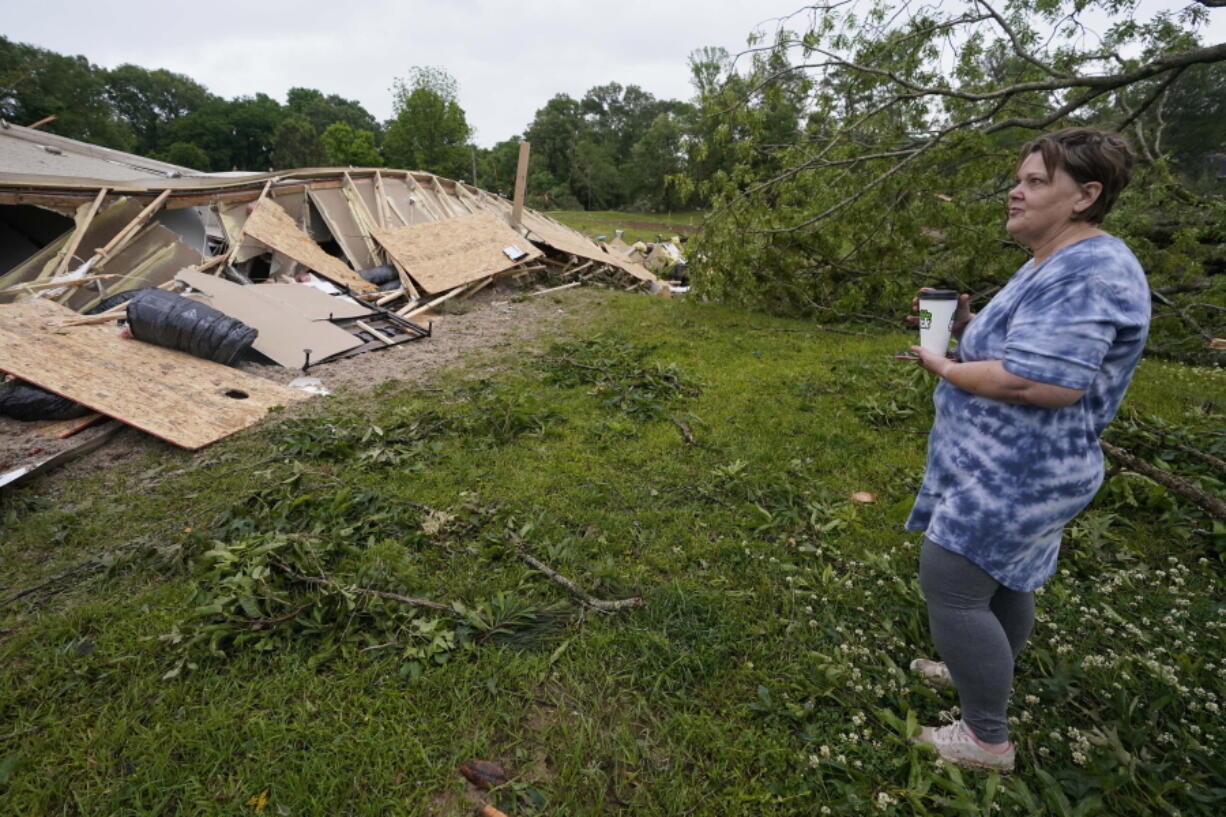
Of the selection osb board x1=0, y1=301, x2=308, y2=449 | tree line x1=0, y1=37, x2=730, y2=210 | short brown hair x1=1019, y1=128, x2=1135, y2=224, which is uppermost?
tree line x1=0, y1=37, x2=730, y2=210

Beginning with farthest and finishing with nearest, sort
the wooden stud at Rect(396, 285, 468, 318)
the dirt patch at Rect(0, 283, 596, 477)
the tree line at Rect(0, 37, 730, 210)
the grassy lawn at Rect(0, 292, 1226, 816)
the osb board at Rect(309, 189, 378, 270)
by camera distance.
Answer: the tree line at Rect(0, 37, 730, 210) → the osb board at Rect(309, 189, 378, 270) → the wooden stud at Rect(396, 285, 468, 318) → the dirt patch at Rect(0, 283, 596, 477) → the grassy lawn at Rect(0, 292, 1226, 816)

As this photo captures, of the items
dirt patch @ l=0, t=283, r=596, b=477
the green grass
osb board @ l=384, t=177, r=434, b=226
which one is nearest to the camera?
dirt patch @ l=0, t=283, r=596, b=477

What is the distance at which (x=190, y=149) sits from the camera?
5666cm

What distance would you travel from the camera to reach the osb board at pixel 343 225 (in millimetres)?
11094

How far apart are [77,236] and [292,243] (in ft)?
9.11

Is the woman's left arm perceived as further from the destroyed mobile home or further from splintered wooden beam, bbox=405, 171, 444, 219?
splintered wooden beam, bbox=405, 171, 444, 219

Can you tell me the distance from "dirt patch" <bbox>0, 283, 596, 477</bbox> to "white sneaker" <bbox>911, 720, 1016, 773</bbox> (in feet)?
17.8

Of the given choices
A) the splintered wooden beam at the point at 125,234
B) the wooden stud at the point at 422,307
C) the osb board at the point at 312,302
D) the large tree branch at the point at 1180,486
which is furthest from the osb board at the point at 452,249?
the large tree branch at the point at 1180,486

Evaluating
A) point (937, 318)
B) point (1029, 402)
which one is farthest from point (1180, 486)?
point (1029, 402)

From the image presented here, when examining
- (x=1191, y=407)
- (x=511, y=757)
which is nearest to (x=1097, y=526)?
(x=1191, y=407)

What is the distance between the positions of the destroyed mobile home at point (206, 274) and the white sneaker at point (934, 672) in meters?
5.10

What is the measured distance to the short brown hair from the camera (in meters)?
1.38

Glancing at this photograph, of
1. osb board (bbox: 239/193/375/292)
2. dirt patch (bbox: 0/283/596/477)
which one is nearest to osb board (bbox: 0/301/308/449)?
dirt patch (bbox: 0/283/596/477)

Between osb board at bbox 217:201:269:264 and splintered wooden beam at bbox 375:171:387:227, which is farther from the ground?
splintered wooden beam at bbox 375:171:387:227
